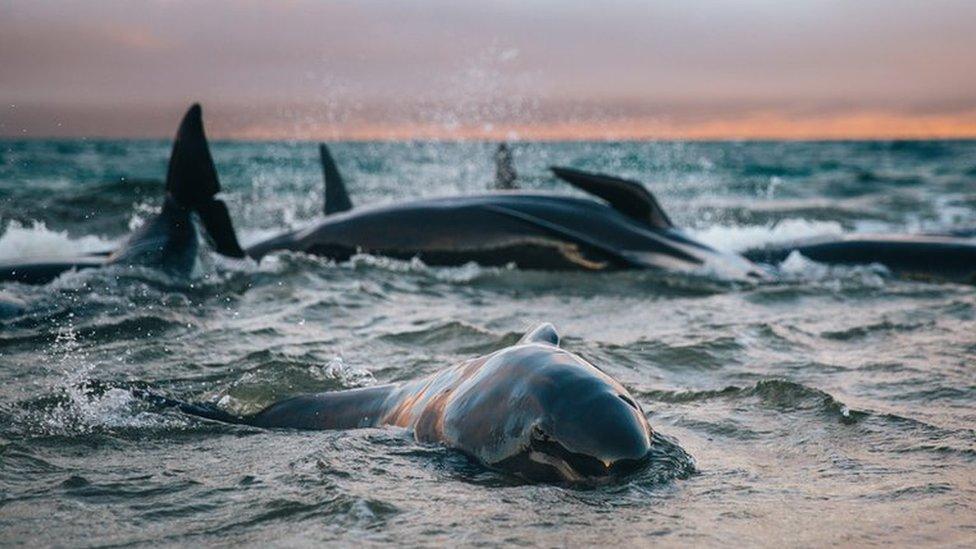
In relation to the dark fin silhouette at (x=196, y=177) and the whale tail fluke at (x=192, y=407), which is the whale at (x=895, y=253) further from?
the whale tail fluke at (x=192, y=407)

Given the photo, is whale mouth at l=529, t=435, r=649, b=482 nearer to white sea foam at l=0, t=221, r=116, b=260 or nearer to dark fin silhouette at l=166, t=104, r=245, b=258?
dark fin silhouette at l=166, t=104, r=245, b=258

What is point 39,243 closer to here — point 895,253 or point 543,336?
point 895,253

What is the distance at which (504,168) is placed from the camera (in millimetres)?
12703

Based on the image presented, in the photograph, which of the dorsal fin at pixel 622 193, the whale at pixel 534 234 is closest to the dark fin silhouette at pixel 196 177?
the whale at pixel 534 234

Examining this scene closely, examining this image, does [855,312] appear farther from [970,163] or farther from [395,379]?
[970,163]

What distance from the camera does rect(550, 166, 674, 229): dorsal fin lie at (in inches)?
372

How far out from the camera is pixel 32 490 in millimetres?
3791

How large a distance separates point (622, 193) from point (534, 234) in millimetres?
822

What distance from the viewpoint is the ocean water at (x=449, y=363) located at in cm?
342

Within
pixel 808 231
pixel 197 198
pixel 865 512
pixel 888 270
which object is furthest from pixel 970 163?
pixel 865 512

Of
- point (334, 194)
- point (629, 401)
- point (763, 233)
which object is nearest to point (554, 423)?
point (629, 401)

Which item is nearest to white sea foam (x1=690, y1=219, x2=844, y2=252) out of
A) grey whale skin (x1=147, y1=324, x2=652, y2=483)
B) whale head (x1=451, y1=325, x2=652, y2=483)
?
grey whale skin (x1=147, y1=324, x2=652, y2=483)

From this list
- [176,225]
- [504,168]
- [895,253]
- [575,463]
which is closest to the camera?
[575,463]

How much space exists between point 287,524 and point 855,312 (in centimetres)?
564
